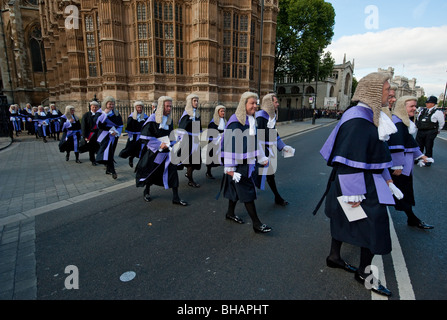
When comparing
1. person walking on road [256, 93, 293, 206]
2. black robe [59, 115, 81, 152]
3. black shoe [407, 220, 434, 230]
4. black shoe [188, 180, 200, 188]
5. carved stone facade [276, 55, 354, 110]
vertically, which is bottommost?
black shoe [188, 180, 200, 188]

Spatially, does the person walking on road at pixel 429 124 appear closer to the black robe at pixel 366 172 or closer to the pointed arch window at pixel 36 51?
the black robe at pixel 366 172

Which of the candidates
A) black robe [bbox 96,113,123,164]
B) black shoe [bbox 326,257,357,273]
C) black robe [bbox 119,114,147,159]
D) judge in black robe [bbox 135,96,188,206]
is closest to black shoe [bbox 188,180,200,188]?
judge in black robe [bbox 135,96,188,206]

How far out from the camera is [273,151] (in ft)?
17.0

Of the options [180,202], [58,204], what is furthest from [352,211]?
[58,204]

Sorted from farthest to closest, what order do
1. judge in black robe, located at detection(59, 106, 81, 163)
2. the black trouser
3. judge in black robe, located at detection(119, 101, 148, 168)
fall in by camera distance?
judge in black robe, located at detection(59, 106, 81, 163)
the black trouser
judge in black robe, located at detection(119, 101, 148, 168)

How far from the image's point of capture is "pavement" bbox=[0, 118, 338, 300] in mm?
2938

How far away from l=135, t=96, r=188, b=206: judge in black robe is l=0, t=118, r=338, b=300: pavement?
148 cm

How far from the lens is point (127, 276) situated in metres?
2.87

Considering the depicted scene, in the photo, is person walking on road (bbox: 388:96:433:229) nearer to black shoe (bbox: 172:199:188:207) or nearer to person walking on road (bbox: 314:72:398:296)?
person walking on road (bbox: 314:72:398:296)

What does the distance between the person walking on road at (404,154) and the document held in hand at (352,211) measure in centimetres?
179

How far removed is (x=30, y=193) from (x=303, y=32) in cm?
3806

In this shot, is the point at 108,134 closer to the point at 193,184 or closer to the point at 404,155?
the point at 193,184
